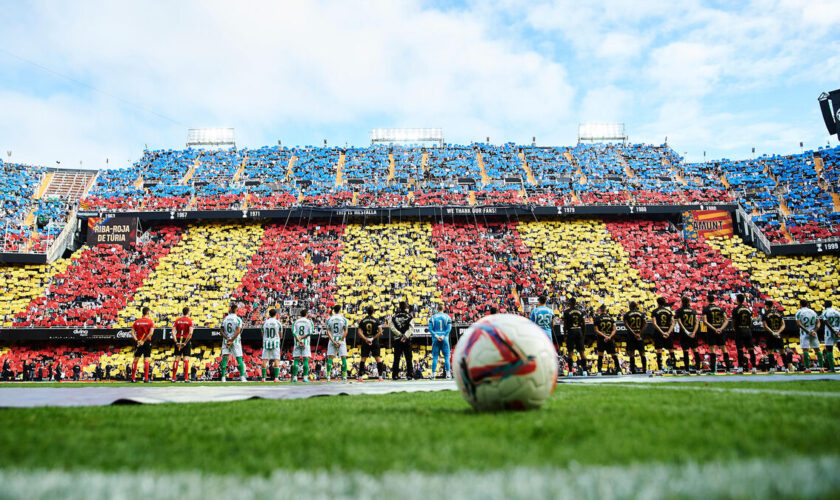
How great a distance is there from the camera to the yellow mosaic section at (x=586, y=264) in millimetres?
25172

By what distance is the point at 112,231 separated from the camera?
96.8 ft

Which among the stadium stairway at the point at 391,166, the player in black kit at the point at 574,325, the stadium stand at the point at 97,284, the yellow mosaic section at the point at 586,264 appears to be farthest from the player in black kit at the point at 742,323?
the stadium stairway at the point at 391,166

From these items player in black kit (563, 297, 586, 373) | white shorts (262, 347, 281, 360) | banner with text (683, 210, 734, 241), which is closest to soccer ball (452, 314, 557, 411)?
player in black kit (563, 297, 586, 373)

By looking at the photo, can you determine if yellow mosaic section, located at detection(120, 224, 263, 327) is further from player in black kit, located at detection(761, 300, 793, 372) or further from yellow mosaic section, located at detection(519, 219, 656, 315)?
player in black kit, located at detection(761, 300, 793, 372)

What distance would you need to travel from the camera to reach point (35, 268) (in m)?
27.1

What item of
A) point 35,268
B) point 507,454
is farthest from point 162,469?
point 35,268

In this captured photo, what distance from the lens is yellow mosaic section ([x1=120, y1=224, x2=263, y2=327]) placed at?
2486 cm

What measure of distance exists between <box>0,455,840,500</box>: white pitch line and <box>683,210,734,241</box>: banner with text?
3074 centimetres

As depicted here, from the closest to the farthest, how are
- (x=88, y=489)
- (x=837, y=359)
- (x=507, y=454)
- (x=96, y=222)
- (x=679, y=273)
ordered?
(x=88, y=489) → (x=507, y=454) → (x=837, y=359) → (x=679, y=273) → (x=96, y=222)

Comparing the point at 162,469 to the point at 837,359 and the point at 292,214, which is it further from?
the point at 292,214

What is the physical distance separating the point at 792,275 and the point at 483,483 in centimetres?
3032

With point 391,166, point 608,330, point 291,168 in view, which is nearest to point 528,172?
point 391,166

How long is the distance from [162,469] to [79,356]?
2575 cm

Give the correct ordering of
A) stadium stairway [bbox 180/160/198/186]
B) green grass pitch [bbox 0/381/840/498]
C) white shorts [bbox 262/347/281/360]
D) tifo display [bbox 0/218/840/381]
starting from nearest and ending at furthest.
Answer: green grass pitch [bbox 0/381/840/498] → white shorts [bbox 262/347/281/360] → tifo display [bbox 0/218/840/381] → stadium stairway [bbox 180/160/198/186]
